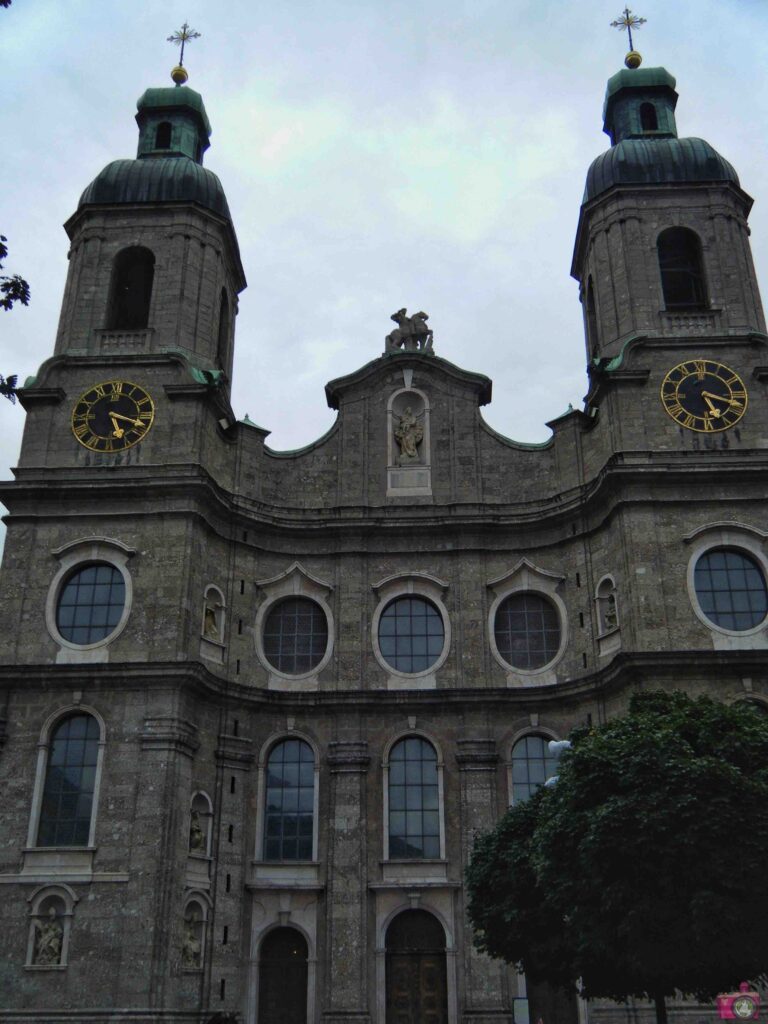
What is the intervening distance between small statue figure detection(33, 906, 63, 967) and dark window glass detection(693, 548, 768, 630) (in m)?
17.0

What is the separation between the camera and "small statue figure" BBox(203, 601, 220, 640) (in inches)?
→ 1117

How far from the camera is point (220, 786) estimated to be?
27219mm

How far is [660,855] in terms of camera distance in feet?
53.8

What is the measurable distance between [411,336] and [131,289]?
9168 millimetres

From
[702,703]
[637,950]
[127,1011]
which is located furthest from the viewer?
[127,1011]

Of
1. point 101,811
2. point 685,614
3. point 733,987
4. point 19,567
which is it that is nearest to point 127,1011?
point 101,811

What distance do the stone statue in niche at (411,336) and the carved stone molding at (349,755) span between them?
1212 centimetres

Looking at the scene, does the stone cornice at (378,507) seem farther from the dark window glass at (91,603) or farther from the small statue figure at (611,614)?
the small statue figure at (611,614)

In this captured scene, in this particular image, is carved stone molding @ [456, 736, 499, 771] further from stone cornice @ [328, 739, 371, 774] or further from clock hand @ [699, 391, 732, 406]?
clock hand @ [699, 391, 732, 406]

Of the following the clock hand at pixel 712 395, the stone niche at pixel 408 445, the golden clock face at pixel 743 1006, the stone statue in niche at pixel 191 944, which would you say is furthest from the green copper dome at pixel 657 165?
the stone statue in niche at pixel 191 944

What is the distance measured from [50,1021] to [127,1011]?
1697 millimetres

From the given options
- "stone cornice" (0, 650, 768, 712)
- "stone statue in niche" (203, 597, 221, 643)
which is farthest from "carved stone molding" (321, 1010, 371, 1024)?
"stone statue in niche" (203, 597, 221, 643)

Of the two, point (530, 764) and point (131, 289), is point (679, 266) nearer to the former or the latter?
point (530, 764)

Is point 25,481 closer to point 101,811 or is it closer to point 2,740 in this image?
point 2,740
